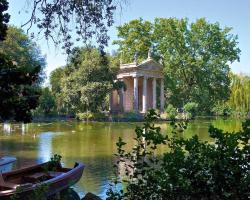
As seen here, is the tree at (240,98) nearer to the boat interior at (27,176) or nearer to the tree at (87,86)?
the tree at (87,86)

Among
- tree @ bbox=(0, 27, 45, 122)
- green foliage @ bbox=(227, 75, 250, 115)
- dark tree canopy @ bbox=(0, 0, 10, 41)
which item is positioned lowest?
tree @ bbox=(0, 27, 45, 122)

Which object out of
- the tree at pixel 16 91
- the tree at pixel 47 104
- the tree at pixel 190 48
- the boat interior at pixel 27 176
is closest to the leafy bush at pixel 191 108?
the tree at pixel 190 48

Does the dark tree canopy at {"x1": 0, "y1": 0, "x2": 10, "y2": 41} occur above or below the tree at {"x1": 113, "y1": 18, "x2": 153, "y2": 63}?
below

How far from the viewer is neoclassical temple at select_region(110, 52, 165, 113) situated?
202 ft

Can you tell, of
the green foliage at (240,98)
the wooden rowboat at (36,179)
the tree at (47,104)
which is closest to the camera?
the wooden rowboat at (36,179)

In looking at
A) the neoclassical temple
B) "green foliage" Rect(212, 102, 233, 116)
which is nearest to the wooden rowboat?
the neoclassical temple

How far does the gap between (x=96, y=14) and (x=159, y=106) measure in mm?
62829

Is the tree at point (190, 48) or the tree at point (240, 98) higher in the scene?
the tree at point (190, 48)

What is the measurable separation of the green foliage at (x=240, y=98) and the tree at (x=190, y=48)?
5742 mm

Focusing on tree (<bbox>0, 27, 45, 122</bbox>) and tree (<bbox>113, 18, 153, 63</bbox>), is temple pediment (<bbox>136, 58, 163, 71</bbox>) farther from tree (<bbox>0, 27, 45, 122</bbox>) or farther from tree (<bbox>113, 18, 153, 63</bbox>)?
tree (<bbox>0, 27, 45, 122</bbox>)

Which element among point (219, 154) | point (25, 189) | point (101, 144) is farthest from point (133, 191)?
point (101, 144)

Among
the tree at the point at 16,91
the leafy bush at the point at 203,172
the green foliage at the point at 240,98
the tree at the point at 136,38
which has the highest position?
the tree at the point at 136,38

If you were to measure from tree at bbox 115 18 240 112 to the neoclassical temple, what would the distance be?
81.5 inches

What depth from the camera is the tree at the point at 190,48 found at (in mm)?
63812
